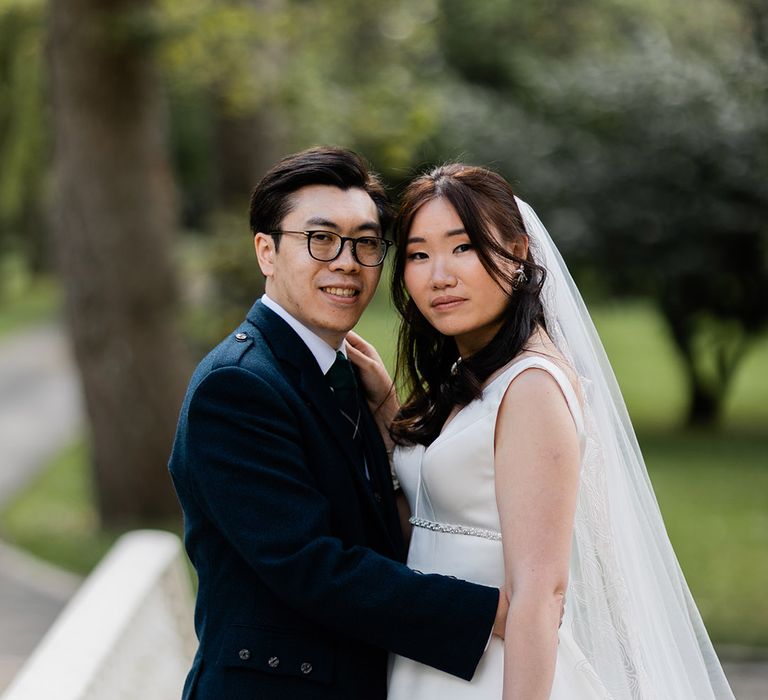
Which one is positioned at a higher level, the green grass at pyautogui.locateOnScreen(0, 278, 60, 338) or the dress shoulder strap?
the dress shoulder strap

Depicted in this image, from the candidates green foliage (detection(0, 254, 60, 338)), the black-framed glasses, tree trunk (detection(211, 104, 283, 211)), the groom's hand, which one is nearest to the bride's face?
the black-framed glasses

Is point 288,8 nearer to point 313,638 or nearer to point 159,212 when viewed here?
point 159,212

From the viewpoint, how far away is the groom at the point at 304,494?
2682 millimetres

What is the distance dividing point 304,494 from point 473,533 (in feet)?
1.39

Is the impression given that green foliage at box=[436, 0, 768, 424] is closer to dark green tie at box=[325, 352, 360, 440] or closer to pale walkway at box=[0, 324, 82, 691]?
pale walkway at box=[0, 324, 82, 691]

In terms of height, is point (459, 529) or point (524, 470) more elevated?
point (524, 470)

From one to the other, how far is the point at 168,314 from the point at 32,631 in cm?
345

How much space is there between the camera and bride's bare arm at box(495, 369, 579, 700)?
8.60 ft

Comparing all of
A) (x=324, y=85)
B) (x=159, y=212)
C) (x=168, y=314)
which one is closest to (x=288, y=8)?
(x=324, y=85)

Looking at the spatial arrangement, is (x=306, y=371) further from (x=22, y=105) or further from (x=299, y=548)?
(x=22, y=105)

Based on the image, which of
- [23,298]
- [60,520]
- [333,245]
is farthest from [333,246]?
[23,298]

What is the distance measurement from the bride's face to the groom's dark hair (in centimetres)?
17

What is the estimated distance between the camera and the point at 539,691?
2.62 m

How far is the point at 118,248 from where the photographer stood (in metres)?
10.1
